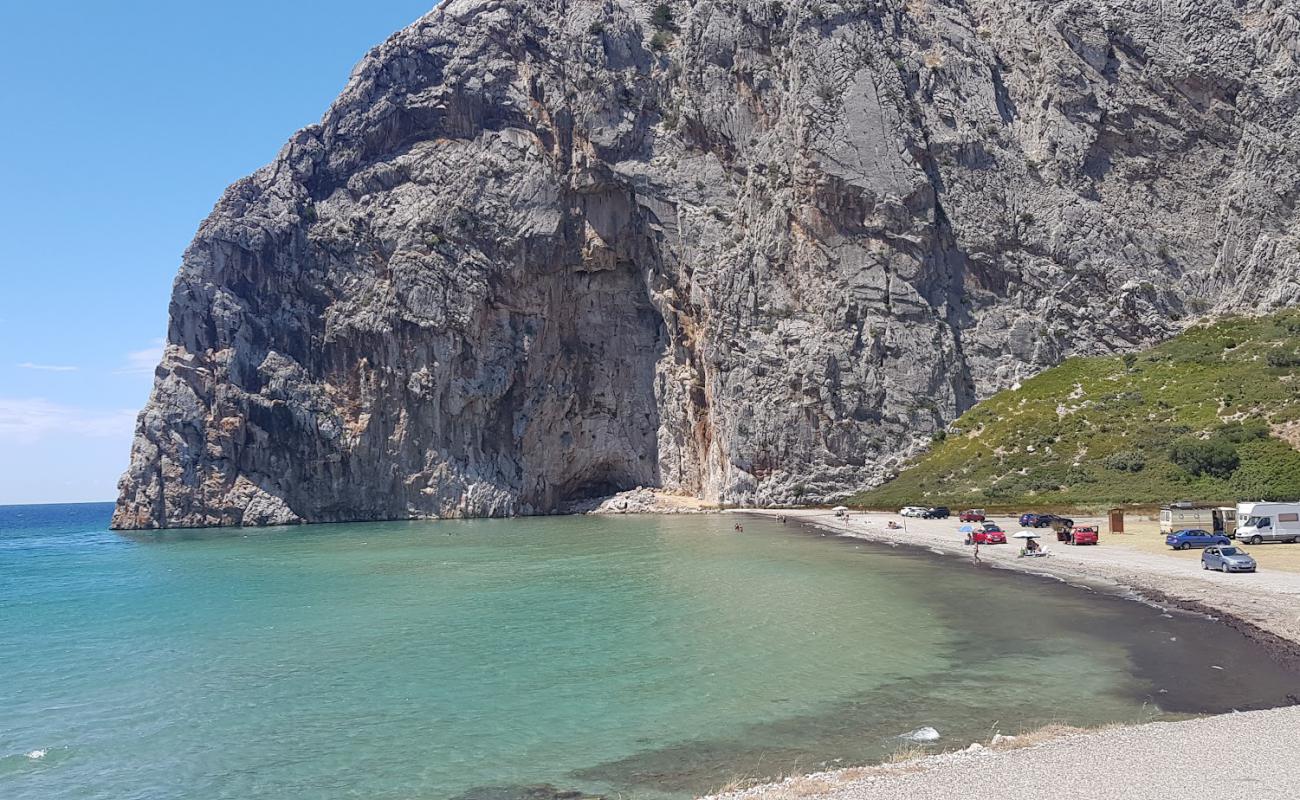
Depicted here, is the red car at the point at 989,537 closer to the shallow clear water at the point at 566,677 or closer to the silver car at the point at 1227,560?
the shallow clear water at the point at 566,677

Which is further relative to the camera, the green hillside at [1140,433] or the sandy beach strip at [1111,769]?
the green hillside at [1140,433]

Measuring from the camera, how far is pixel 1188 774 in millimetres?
10891

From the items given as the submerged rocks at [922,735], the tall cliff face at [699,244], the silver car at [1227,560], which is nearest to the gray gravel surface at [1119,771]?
the submerged rocks at [922,735]

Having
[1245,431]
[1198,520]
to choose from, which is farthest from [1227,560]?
[1245,431]

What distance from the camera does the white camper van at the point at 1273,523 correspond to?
127ft

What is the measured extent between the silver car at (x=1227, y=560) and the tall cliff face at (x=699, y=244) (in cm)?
4928

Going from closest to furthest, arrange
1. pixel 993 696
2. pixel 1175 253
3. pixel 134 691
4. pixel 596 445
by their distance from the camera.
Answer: pixel 993 696 → pixel 134 691 → pixel 1175 253 → pixel 596 445

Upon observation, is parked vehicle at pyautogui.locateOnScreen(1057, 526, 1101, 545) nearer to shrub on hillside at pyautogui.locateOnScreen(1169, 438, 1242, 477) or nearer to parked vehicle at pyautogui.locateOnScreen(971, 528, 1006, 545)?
parked vehicle at pyautogui.locateOnScreen(971, 528, 1006, 545)

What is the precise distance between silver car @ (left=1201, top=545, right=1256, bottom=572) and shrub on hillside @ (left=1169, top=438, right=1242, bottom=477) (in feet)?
88.5

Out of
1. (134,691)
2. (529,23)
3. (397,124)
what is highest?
(529,23)

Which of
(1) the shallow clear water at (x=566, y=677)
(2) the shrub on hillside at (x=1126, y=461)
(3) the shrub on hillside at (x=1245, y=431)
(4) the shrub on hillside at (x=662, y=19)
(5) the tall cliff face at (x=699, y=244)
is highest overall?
(4) the shrub on hillside at (x=662, y=19)

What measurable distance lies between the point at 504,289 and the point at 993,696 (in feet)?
288

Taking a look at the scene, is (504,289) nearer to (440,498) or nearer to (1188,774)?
(440,498)

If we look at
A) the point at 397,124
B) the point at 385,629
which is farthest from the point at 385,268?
the point at 385,629
